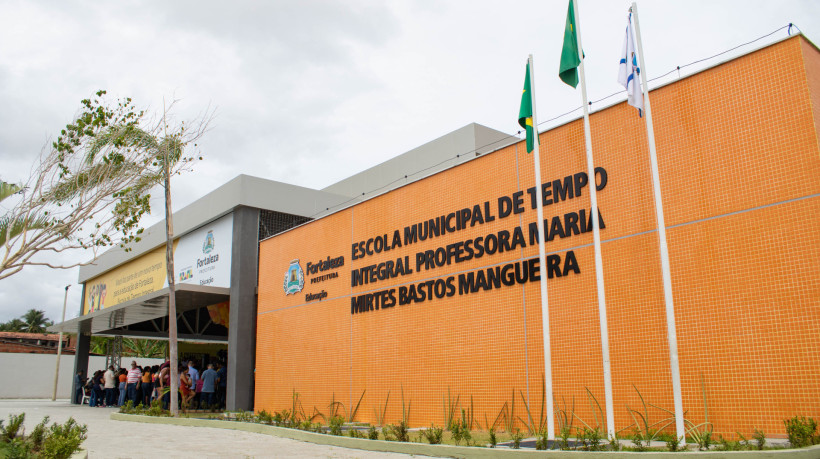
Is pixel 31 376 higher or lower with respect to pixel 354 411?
higher

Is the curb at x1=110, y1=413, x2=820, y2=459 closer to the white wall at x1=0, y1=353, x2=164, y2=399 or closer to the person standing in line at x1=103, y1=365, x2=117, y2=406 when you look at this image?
the person standing in line at x1=103, y1=365, x2=117, y2=406

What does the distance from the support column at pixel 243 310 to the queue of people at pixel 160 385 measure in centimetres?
106

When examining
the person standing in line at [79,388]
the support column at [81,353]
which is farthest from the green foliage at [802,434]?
the support column at [81,353]

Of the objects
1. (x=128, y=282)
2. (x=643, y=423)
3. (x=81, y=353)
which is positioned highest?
(x=128, y=282)

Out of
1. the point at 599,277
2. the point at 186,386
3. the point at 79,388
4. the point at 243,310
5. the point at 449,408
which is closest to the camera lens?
the point at 599,277

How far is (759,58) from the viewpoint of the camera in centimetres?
970

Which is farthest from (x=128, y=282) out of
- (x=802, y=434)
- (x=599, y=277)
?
(x=802, y=434)

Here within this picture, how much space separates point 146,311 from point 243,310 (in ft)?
19.2

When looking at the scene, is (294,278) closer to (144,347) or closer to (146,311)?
(146,311)

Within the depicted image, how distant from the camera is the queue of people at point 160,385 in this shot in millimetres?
21094

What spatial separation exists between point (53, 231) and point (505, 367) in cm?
870

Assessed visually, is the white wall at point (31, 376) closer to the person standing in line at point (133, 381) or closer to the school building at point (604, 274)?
the person standing in line at point (133, 381)

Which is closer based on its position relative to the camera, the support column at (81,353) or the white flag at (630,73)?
the white flag at (630,73)

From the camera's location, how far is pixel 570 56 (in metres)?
10.4
